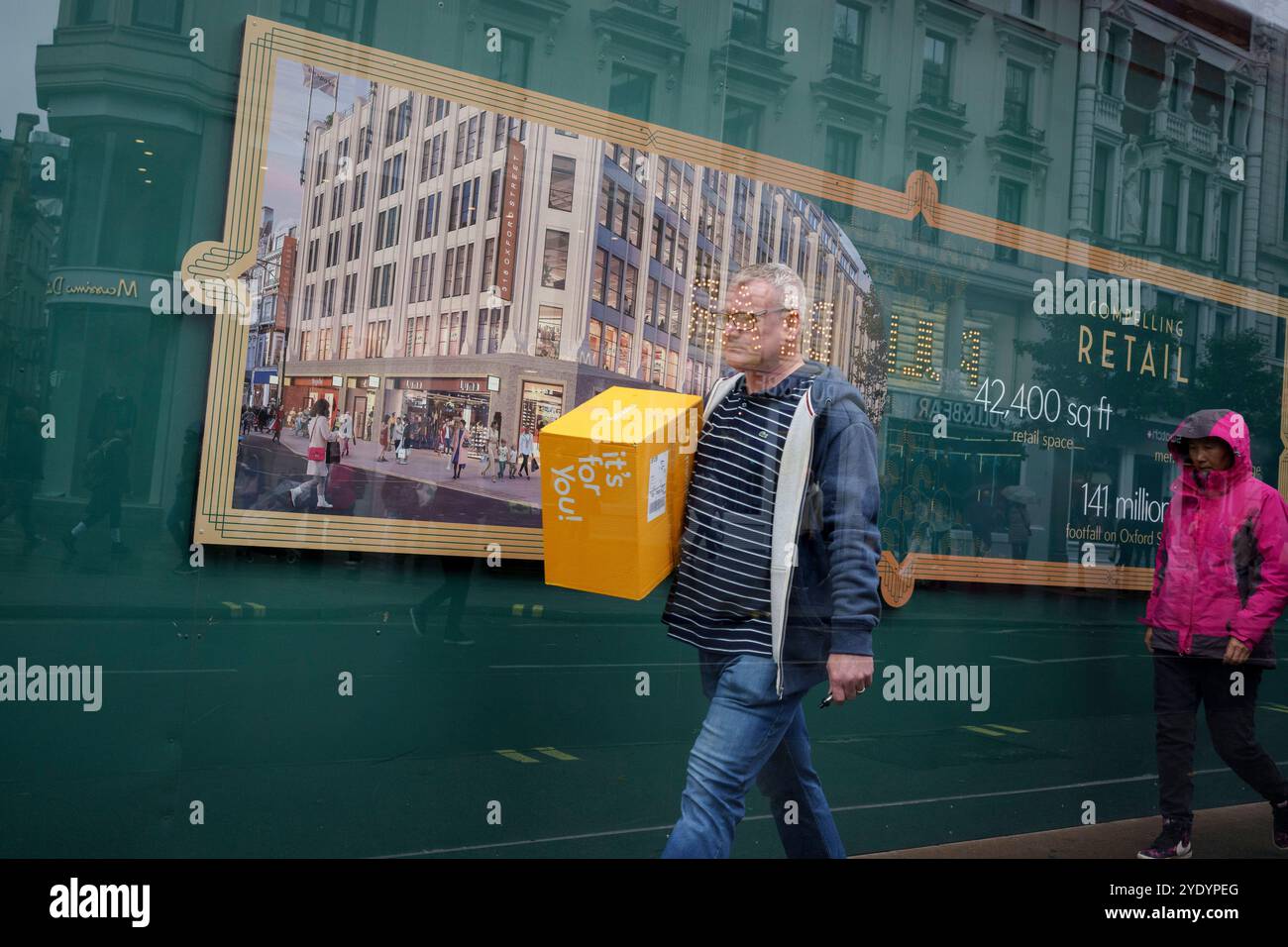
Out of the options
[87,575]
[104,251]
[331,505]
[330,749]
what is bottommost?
[330,749]

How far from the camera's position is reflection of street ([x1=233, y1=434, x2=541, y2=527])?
3.92m

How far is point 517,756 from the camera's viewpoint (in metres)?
4.08

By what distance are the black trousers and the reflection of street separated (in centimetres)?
294

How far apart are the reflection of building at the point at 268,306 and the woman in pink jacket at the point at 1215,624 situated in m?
3.75

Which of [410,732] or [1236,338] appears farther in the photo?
[1236,338]

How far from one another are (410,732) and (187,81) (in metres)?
2.27

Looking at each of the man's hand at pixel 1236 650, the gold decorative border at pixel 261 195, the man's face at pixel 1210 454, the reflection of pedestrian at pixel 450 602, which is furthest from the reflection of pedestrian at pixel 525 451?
the man's hand at pixel 1236 650

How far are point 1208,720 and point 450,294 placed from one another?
3664mm

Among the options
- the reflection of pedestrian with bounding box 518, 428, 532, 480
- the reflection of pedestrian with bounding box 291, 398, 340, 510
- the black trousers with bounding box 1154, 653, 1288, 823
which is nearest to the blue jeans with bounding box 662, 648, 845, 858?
the reflection of pedestrian with bounding box 518, 428, 532, 480

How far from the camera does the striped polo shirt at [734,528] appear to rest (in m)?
3.50

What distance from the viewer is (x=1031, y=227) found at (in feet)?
16.8

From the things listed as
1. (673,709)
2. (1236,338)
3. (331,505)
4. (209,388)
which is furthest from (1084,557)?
(209,388)

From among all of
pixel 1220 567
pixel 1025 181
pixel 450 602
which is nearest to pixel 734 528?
pixel 450 602
